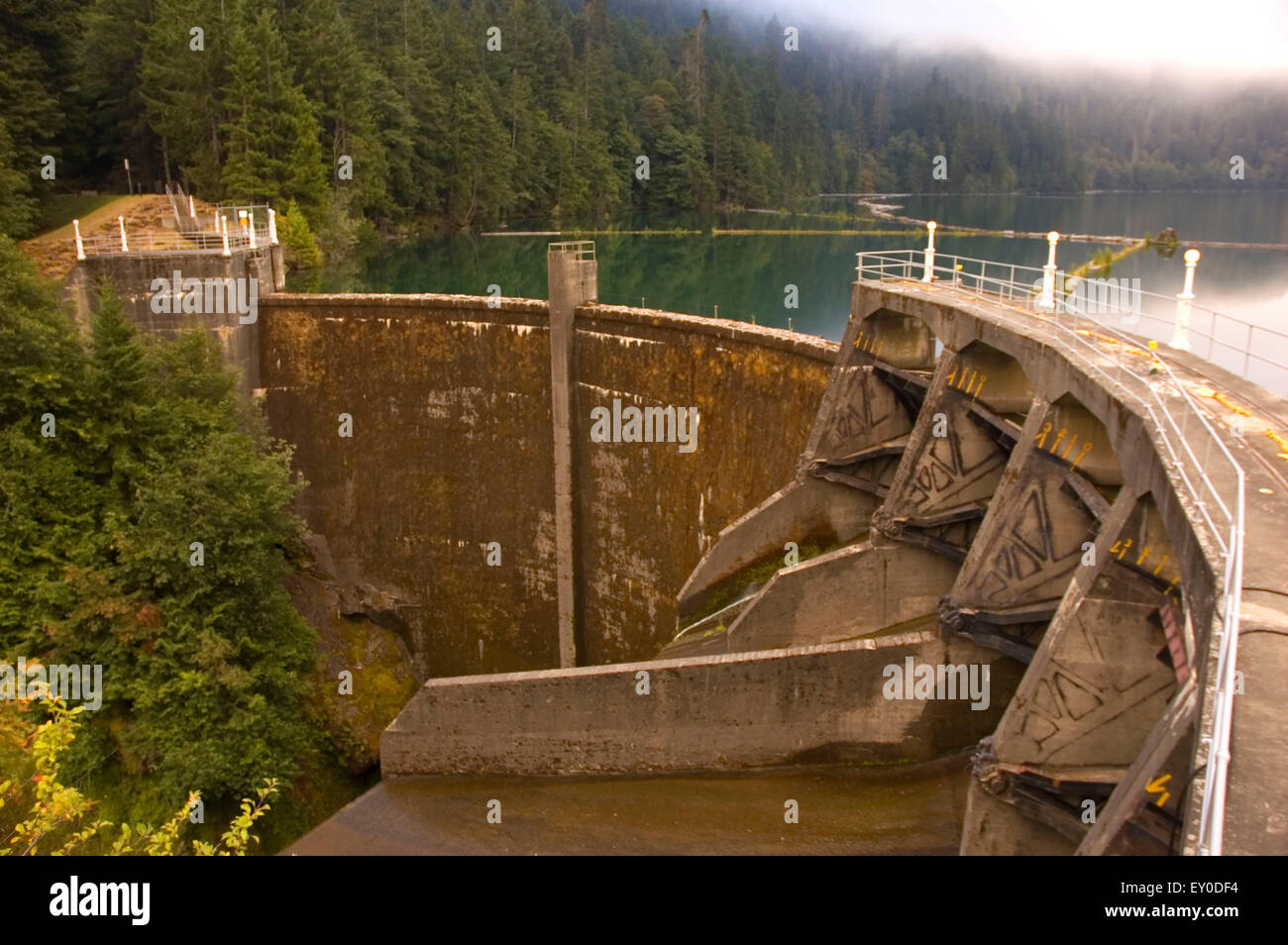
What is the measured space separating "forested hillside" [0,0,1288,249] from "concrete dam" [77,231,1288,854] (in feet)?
A: 39.6

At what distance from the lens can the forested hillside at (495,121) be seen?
1346 inches

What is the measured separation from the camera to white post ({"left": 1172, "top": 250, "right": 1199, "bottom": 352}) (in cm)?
935

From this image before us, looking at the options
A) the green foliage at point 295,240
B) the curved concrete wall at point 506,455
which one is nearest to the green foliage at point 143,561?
the curved concrete wall at point 506,455

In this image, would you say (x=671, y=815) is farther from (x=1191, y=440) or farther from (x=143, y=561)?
(x=143, y=561)

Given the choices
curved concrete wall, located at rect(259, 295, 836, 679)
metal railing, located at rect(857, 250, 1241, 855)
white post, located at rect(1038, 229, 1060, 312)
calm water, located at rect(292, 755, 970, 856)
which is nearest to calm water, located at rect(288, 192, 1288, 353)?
curved concrete wall, located at rect(259, 295, 836, 679)

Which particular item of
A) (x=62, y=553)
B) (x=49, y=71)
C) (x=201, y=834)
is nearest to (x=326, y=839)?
(x=201, y=834)

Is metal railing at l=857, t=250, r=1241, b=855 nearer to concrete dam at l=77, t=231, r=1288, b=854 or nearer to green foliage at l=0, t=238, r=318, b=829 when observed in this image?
concrete dam at l=77, t=231, r=1288, b=854

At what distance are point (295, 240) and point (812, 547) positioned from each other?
23.5 meters

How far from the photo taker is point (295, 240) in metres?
32.4

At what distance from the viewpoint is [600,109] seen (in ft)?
225

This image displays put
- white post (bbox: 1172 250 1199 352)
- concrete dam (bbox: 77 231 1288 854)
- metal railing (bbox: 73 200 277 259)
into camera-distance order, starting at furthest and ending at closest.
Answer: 1. metal railing (bbox: 73 200 277 259)
2. white post (bbox: 1172 250 1199 352)
3. concrete dam (bbox: 77 231 1288 854)

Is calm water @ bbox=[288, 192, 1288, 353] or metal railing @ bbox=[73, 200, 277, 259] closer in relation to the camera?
metal railing @ bbox=[73, 200, 277, 259]

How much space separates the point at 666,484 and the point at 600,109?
55.4 m

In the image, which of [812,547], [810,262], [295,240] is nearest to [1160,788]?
[812,547]
